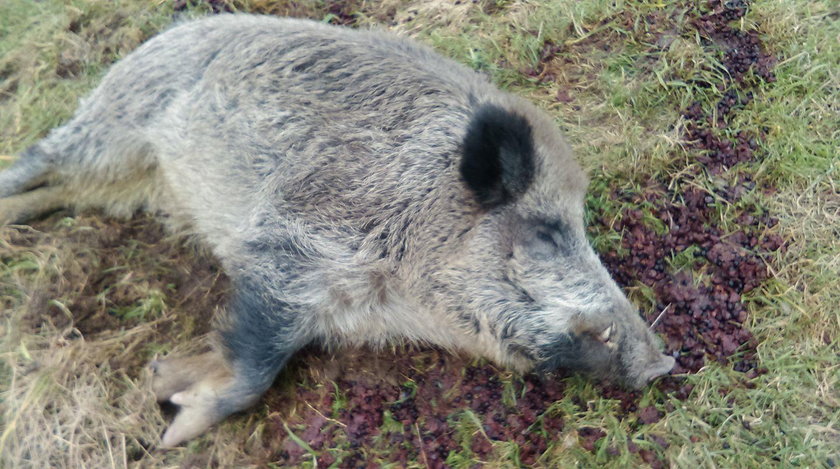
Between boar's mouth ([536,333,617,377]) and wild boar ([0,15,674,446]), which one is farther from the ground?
wild boar ([0,15,674,446])

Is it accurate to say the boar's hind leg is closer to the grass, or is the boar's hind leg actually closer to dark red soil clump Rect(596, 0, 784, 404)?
the grass

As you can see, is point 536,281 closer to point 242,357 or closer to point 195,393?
point 242,357

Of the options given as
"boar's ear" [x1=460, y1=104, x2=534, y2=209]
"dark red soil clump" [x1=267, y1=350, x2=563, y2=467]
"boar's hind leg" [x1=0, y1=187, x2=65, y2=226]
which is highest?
"boar's ear" [x1=460, y1=104, x2=534, y2=209]

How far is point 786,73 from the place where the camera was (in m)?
4.48

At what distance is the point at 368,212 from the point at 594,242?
4.89 ft

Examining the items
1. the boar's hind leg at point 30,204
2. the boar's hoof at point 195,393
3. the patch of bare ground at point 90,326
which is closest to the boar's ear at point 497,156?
the boar's hoof at point 195,393

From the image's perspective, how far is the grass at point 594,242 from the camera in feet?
11.1

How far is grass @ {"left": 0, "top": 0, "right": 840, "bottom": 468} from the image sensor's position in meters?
3.39

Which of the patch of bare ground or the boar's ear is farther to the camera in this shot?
the patch of bare ground

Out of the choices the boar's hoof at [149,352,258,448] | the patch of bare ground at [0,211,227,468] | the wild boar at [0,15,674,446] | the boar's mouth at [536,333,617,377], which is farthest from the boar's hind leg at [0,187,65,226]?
the boar's mouth at [536,333,617,377]

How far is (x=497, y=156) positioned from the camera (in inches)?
121

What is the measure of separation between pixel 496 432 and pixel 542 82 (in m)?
2.52

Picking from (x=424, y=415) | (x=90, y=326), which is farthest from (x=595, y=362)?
(x=90, y=326)

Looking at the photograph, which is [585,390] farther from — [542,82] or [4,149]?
[4,149]
